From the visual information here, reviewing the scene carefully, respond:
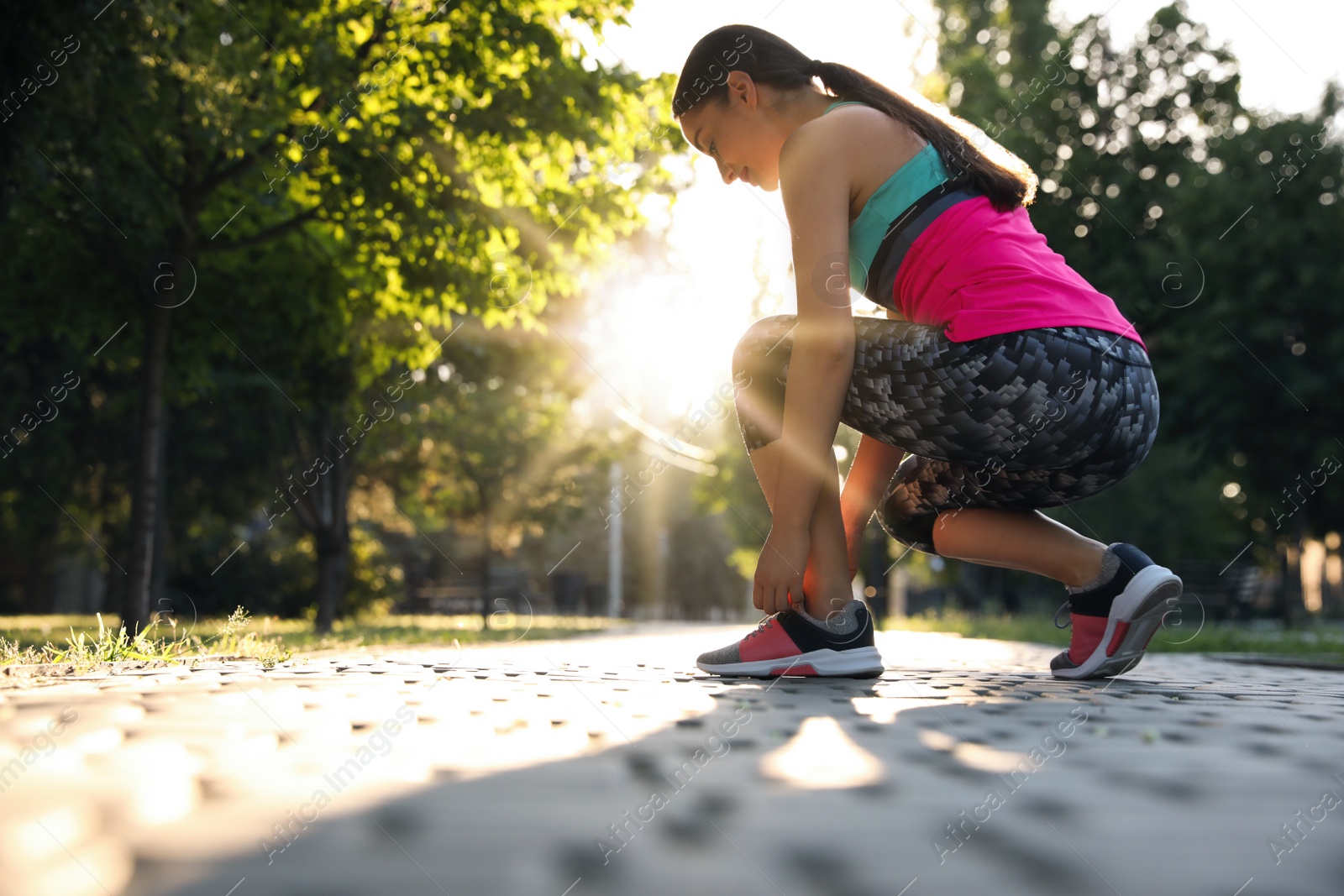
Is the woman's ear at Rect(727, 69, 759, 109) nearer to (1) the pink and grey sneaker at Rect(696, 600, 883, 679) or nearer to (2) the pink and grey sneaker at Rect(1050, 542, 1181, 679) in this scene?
(1) the pink and grey sneaker at Rect(696, 600, 883, 679)

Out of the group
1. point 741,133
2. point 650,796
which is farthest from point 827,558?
point 650,796

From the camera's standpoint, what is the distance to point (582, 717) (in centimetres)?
172

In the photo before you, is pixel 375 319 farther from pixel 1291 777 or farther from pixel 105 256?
pixel 1291 777

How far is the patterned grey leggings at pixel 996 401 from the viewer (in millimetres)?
2350

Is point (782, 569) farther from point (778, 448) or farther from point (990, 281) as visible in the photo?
point (990, 281)

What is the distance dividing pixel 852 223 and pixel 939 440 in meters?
0.60

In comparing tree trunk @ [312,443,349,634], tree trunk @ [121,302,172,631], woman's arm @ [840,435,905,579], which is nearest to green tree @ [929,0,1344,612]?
tree trunk @ [312,443,349,634]

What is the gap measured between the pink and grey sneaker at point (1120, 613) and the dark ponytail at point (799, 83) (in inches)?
38.1

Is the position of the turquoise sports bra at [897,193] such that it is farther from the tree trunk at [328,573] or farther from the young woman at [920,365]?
the tree trunk at [328,573]

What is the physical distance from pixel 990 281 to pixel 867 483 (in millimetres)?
877

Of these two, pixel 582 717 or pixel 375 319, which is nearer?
pixel 582 717

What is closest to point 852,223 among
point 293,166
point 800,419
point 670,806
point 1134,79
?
point 800,419

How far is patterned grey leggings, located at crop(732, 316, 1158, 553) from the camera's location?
2.35 m

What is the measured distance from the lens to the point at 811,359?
245 cm
